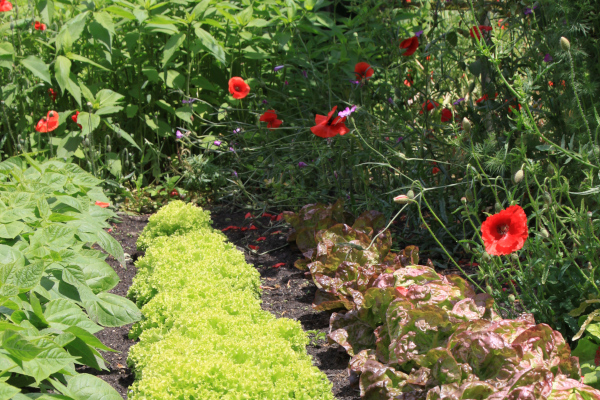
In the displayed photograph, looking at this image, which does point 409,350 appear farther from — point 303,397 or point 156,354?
point 156,354

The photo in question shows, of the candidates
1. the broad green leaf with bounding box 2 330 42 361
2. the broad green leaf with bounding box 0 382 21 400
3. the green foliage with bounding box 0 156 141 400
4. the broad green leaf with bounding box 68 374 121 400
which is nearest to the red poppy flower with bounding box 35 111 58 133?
the green foliage with bounding box 0 156 141 400

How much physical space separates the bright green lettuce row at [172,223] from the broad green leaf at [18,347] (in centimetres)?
217

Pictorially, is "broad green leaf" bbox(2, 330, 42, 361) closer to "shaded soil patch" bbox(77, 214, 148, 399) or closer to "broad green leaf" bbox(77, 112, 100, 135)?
"shaded soil patch" bbox(77, 214, 148, 399)

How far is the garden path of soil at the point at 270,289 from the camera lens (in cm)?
244

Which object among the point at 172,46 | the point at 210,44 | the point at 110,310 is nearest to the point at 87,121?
the point at 172,46

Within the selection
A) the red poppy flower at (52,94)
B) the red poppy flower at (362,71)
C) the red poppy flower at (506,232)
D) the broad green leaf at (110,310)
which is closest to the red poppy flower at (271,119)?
the red poppy flower at (362,71)

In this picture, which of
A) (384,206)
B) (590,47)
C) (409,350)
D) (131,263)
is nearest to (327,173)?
(384,206)

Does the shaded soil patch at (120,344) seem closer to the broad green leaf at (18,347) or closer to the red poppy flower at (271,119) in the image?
the broad green leaf at (18,347)

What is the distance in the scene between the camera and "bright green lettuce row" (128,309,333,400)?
1834 millimetres

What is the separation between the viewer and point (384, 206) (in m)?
3.50

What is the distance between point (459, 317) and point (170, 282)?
1335 millimetres

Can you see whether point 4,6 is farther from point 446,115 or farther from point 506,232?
point 506,232

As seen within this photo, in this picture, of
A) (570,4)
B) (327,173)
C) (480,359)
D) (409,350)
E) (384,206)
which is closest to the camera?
(480,359)

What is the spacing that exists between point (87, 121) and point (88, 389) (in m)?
3.15
